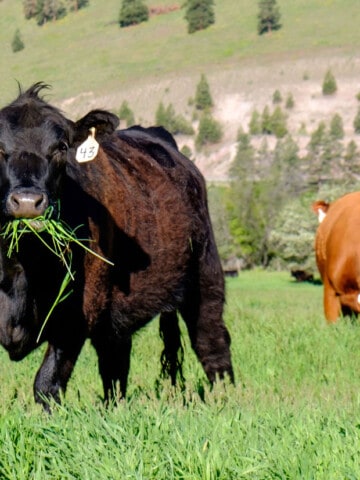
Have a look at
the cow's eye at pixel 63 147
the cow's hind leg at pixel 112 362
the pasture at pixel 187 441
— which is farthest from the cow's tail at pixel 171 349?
the cow's eye at pixel 63 147

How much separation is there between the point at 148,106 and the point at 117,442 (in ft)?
621

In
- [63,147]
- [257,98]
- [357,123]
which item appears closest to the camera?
[63,147]

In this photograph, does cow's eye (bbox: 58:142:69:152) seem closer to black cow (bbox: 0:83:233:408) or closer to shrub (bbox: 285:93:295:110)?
black cow (bbox: 0:83:233:408)

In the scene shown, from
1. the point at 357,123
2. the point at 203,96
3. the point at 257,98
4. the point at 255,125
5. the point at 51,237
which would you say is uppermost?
the point at 51,237

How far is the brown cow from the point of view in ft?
43.9

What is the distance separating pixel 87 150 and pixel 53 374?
144 cm

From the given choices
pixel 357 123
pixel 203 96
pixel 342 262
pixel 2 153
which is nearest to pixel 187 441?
pixel 2 153

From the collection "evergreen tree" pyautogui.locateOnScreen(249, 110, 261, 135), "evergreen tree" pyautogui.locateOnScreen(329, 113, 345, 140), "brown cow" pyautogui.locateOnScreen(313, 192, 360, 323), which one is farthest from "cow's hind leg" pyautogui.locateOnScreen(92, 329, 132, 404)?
"evergreen tree" pyautogui.locateOnScreen(249, 110, 261, 135)

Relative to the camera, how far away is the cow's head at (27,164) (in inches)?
225

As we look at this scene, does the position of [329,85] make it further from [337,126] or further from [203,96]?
[203,96]

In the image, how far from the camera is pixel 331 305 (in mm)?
13891

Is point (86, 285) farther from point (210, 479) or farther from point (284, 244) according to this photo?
point (284, 244)

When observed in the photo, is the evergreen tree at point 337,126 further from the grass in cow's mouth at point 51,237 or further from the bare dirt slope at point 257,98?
the grass in cow's mouth at point 51,237

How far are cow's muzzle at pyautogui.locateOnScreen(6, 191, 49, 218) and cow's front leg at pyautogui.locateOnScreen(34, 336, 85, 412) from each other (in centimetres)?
113
